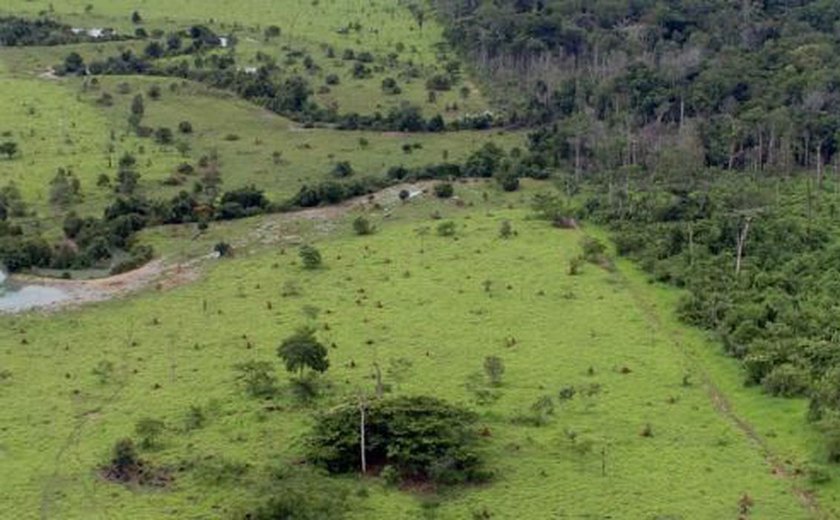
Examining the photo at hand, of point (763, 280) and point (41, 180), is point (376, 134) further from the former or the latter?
point (763, 280)

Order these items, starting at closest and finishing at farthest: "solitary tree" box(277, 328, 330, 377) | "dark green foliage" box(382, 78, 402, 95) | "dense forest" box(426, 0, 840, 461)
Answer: "solitary tree" box(277, 328, 330, 377), "dense forest" box(426, 0, 840, 461), "dark green foliage" box(382, 78, 402, 95)

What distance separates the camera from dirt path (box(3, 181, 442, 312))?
59.2m

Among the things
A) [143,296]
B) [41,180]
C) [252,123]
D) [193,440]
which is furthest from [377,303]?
[252,123]

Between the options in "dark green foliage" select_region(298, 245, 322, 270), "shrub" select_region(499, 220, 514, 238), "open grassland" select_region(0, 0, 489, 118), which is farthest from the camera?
"open grassland" select_region(0, 0, 489, 118)

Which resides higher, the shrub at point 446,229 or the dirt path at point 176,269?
the shrub at point 446,229

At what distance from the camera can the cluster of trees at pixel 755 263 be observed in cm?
4847

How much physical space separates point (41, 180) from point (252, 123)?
17840 mm

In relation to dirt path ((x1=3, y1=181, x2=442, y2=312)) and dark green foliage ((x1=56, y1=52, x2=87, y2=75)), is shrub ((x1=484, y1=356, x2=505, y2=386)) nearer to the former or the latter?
dirt path ((x1=3, y1=181, x2=442, y2=312))

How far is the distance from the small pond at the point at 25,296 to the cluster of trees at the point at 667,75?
32.0 m

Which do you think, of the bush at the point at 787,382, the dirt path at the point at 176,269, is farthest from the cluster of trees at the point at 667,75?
the bush at the point at 787,382

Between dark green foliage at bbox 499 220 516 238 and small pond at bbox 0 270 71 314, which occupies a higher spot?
dark green foliage at bbox 499 220 516 238

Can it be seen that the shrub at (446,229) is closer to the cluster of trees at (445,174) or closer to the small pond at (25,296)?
the cluster of trees at (445,174)

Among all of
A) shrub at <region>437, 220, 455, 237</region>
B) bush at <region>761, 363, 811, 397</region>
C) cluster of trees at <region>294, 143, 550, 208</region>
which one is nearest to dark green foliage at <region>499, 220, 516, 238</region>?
shrub at <region>437, 220, 455, 237</region>

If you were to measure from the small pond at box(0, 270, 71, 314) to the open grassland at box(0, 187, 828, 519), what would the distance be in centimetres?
201
